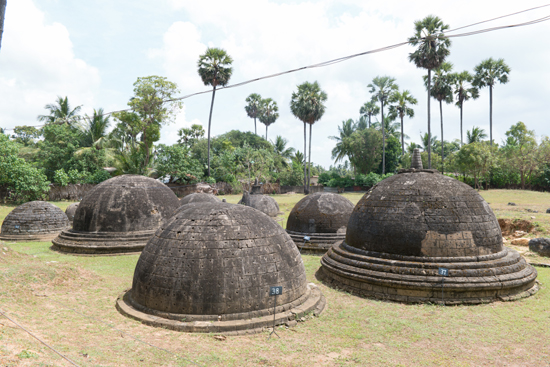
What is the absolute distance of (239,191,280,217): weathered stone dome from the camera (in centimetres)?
2910

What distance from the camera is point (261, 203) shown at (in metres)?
29.6

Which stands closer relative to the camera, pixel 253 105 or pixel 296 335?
pixel 296 335

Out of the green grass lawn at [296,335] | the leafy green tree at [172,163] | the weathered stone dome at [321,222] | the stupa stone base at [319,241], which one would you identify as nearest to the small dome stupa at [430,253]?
the green grass lawn at [296,335]

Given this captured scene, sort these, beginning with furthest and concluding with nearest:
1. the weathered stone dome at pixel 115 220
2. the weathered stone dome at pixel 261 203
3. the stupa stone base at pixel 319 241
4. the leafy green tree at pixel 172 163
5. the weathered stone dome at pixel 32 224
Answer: the leafy green tree at pixel 172 163, the weathered stone dome at pixel 261 203, the weathered stone dome at pixel 32 224, the stupa stone base at pixel 319 241, the weathered stone dome at pixel 115 220

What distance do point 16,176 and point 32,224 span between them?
1757 centimetres

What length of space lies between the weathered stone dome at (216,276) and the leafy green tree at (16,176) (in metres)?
31.2

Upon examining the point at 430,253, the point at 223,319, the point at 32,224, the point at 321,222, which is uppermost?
Result: the point at 321,222

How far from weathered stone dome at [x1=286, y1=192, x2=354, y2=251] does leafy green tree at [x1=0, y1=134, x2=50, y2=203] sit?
2922 cm

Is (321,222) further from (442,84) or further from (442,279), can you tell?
(442,84)

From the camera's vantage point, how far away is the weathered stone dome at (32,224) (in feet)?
61.2

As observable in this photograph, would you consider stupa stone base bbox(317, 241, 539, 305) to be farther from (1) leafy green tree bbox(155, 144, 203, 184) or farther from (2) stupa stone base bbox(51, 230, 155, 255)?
(1) leafy green tree bbox(155, 144, 203, 184)

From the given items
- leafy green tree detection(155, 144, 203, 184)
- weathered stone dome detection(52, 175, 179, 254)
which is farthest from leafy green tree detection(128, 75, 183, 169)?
weathered stone dome detection(52, 175, 179, 254)

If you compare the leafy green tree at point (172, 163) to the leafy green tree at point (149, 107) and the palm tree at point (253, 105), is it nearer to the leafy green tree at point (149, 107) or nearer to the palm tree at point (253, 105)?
the leafy green tree at point (149, 107)

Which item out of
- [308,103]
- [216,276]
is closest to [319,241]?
[216,276]
